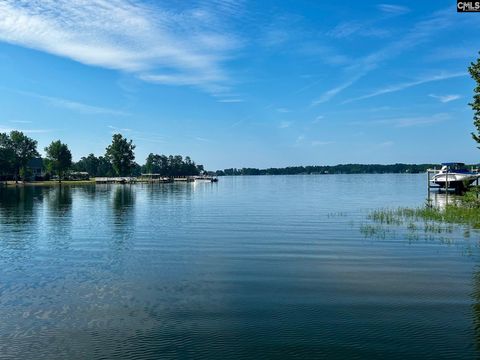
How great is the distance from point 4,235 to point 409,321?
105 feet

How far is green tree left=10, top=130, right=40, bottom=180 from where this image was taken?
172500 millimetres

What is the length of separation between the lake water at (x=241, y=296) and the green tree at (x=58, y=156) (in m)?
161

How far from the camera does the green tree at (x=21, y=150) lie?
172 meters

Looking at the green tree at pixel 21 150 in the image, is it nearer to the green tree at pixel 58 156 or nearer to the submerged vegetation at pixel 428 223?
the green tree at pixel 58 156

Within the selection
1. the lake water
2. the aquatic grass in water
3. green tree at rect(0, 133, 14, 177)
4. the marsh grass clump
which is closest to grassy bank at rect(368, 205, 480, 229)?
the aquatic grass in water

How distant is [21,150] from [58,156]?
14.4 meters

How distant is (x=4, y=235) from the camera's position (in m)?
34.5

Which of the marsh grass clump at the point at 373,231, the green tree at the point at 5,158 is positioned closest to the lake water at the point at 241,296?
the marsh grass clump at the point at 373,231

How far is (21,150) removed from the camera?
583 feet

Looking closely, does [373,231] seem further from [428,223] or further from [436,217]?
[436,217]

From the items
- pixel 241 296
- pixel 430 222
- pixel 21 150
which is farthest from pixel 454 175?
pixel 21 150

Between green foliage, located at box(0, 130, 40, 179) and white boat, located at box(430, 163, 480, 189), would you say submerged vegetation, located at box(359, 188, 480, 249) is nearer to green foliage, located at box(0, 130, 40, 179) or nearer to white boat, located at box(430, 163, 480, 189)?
white boat, located at box(430, 163, 480, 189)

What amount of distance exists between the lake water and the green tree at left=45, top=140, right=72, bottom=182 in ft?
529

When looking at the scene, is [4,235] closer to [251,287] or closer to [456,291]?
[251,287]
